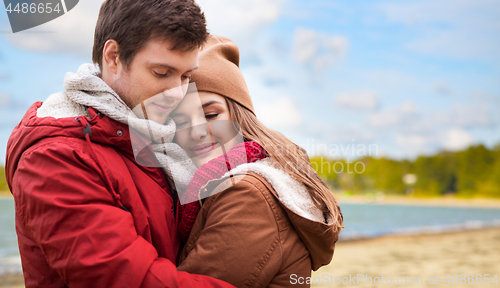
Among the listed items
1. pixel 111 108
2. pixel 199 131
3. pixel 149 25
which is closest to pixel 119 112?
pixel 111 108

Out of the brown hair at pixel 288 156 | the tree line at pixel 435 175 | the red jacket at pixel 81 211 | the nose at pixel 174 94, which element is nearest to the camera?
the red jacket at pixel 81 211

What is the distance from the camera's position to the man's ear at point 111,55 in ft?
6.73

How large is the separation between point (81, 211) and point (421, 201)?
75999 millimetres

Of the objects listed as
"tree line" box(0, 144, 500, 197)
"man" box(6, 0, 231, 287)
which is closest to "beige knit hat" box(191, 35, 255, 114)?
"man" box(6, 0, 231, 287)

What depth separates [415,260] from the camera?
12.9 m

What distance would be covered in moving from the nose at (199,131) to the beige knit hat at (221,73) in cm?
28

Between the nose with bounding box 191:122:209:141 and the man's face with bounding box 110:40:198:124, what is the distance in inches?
15.0

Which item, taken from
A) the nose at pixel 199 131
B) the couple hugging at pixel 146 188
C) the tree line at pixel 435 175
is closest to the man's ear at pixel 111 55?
the couple hugging at pixel 146 188

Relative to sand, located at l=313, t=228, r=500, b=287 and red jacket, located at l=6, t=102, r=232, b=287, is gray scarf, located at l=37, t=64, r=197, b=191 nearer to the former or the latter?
red jacket, located at l=6, t=102, r=232, b=287

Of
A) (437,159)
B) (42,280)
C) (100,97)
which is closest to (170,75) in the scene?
(100,97)

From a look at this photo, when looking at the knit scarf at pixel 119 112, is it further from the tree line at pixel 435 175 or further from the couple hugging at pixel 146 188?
the tree line at pixel 435 175

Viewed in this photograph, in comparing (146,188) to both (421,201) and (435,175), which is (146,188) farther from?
(421,201)

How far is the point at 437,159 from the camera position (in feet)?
205

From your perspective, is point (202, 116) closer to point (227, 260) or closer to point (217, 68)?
point (217, 68)
